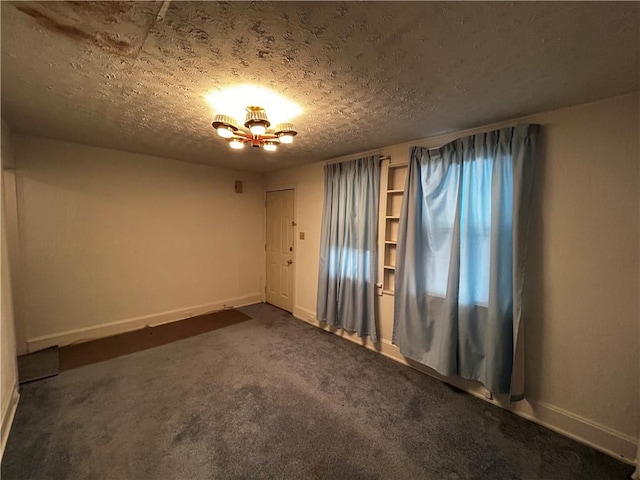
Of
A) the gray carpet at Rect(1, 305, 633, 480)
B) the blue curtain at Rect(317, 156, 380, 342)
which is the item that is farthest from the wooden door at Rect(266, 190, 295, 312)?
the gray carpet at Rect(1, 305, 633, 480)

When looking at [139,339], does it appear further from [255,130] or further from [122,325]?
[255,130]

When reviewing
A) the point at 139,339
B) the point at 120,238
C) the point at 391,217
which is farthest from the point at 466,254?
the point at 120,238

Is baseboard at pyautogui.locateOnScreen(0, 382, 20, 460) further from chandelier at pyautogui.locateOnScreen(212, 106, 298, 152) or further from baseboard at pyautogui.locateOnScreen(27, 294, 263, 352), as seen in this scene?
chandelier at pyautogui.locateOnScreen(212, 106, 298, 152)

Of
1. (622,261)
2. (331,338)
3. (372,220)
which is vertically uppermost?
(372,220)

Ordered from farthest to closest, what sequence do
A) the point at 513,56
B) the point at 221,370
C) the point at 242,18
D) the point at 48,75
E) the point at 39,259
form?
the point at 39,259, the point at 221,370, the point at 48,75, the point at 513,56, the point at 242,18

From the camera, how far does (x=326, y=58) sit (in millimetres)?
1311

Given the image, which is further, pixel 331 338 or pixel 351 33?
pixel 331 338

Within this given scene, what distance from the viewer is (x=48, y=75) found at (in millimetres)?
1520

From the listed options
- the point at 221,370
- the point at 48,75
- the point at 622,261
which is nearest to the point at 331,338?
the point at 221,370

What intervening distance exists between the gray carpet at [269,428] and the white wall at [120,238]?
0.94 m

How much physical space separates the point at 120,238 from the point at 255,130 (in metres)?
2.64

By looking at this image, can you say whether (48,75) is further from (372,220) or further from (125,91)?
(372,220)

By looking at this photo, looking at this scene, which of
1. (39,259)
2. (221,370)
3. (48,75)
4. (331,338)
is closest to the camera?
(48,75)

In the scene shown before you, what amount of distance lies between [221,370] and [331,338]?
Result: 1.37 meters
